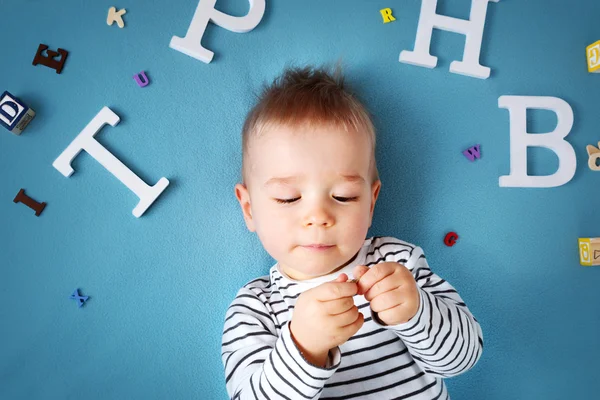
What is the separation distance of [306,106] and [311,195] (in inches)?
6.0

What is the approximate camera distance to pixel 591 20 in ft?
3.56

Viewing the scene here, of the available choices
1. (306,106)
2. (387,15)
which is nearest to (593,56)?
(387,15)

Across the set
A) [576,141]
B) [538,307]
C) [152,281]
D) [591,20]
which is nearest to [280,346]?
[152,281]

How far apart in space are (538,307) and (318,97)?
620 millimetres

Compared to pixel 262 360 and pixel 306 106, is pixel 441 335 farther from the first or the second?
pixel 306 106

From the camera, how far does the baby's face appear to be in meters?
0.79

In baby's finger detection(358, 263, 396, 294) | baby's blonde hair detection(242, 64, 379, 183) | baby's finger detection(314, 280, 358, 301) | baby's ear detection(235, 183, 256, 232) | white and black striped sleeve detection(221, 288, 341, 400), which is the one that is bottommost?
white and black striped sleeve detection(221, 288, 341, 400)

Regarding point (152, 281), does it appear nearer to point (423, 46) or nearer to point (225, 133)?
point (225, 133)

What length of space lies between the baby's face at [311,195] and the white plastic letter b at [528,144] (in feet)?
1.23

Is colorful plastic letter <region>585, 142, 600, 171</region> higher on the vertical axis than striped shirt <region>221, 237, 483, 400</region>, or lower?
higher

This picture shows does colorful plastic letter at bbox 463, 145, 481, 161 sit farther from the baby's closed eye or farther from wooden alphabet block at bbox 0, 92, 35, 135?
wooden alphabet block at bbox 0, 92, 35, 135

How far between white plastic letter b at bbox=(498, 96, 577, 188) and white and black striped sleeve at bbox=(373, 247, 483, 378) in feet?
1.05

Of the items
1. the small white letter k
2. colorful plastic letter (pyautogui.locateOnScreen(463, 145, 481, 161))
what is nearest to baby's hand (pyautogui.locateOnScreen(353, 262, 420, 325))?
colorful plastic letter (pyautogui.locateOnScreen(463, 145, 481, 161))

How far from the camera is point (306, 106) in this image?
2.76 feet
